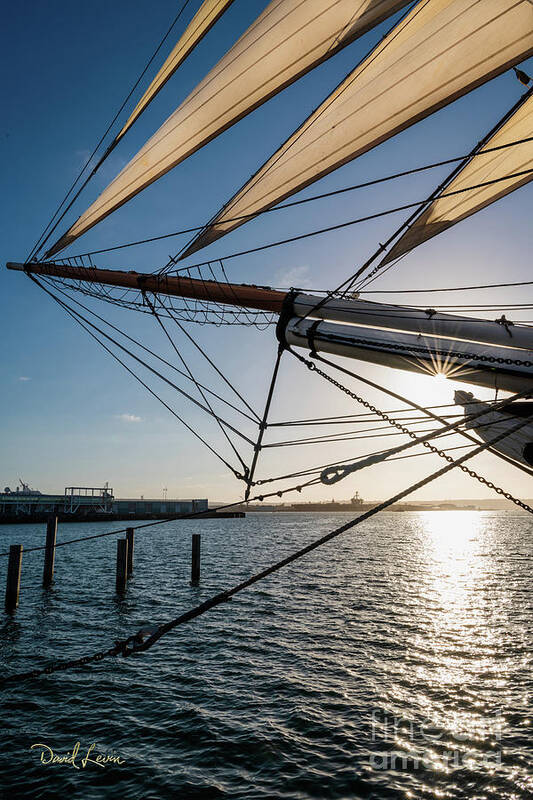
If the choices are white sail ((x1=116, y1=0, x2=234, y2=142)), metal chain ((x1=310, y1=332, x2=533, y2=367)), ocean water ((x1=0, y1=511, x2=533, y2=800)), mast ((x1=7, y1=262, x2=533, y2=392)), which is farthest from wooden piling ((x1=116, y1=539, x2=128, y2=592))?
metal chain ((x1=310, y1=332, x2=533, y2=367))

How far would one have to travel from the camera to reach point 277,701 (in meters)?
8.63

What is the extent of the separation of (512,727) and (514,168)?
1089 cm

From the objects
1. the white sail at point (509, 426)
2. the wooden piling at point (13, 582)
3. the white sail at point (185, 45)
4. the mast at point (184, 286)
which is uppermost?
the white sail at point (185, 45)

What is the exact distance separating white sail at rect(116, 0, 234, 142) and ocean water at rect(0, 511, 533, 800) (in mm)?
11784

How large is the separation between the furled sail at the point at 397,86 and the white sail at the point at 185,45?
99.1 inches

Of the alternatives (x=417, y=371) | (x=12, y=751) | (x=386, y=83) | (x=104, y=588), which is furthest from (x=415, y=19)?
(x=104, y=588)

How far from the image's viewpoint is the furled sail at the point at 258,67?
7062 mm

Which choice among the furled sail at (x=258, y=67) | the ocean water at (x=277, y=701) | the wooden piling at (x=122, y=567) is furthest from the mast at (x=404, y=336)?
the wooden piling at (x=122, y=567)

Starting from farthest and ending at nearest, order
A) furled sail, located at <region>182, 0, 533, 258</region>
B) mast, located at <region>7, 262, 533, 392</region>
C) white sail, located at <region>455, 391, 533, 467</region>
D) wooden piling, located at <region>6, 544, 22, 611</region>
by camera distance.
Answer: wooden piling, located at <region>6, 544, 22, 611</region> < furled sail, located at <region>182, 0, 533, 258</region> < white sail, located at <region>455, 391, 533, 467</region> < mast, located at <region>7, 262, 533, 392</region>

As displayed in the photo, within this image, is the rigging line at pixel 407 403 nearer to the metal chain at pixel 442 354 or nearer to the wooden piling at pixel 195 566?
the metal chain at pixel 442 354

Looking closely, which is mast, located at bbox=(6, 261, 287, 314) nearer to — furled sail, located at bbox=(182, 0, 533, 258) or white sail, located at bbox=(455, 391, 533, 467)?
furled sail, located at bbox=(182, 0, 533, 258)
